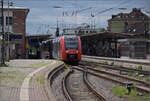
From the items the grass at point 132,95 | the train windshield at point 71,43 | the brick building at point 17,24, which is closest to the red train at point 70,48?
the train windshield at point 71,43

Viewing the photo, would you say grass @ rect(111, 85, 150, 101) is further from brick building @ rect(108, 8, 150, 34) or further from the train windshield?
brick building @ rect(108, 8, 150, 34)

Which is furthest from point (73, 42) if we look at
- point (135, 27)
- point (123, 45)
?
point (135, 27)

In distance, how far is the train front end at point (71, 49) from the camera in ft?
97.8

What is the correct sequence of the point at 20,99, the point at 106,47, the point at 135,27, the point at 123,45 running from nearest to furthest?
the point at 20,99
the point at 123,45
the point at 106,47
the point at 135,27

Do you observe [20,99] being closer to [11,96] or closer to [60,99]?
[11,96]

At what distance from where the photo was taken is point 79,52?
30.1 metres

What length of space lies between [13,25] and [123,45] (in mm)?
19150

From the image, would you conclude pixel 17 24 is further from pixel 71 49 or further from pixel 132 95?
pixel 132 95

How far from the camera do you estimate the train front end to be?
97.8 feet

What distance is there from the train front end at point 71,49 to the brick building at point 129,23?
1757 inches

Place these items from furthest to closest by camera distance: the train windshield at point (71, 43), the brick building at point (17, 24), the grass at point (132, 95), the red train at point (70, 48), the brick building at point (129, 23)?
1. the brick building at point (129, 23)
2. the brick building at point (17, 24)
3. the train windshield at point (71, 43)
4. the red train at point (70, 48)
5. the grass at point (132, 95)

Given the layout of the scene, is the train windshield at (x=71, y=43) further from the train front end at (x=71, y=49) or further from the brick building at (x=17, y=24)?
the brick building at (x=17, y=24)

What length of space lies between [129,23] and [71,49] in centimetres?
5221

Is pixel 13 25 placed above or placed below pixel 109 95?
above
